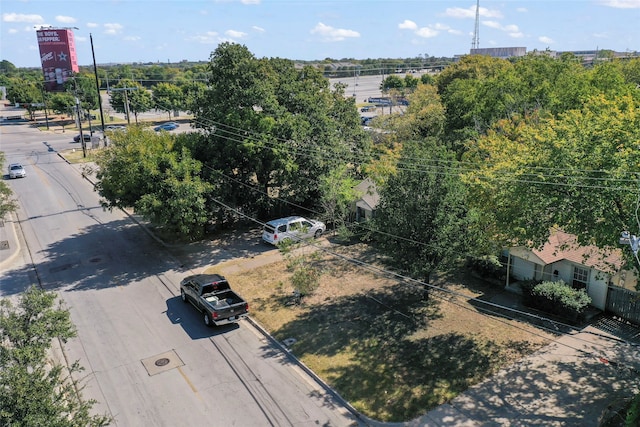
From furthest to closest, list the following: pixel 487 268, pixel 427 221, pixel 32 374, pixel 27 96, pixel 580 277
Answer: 1. pixel 27 96
2. pixel 487 268
3. pixel 580 277
4. pixel 427 221
5. pixel 32 374

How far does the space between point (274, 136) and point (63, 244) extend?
→ 1385 centimetres

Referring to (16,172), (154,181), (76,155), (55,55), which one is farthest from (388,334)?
(55,55)

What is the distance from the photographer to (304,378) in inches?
615

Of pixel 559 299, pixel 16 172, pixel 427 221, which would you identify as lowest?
pixel 559 299

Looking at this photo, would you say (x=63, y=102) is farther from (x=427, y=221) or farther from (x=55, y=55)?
(x=427, y=221)

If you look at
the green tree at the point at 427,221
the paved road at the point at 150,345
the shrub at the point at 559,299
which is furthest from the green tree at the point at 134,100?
the shrub at the point at 559,299

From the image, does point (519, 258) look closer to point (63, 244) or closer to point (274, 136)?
point (274, 136)

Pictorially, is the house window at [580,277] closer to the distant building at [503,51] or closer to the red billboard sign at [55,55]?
the red billboard sign at [55,55]

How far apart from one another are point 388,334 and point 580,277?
351 inches

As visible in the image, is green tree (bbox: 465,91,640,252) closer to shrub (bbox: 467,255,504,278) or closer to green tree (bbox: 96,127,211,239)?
shrub (bbox: 467,255,504,278)

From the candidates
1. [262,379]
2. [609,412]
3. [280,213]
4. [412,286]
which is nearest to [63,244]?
[280,213]

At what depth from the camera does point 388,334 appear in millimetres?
17953

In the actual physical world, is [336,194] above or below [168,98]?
below

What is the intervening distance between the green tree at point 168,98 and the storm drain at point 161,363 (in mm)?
63162
